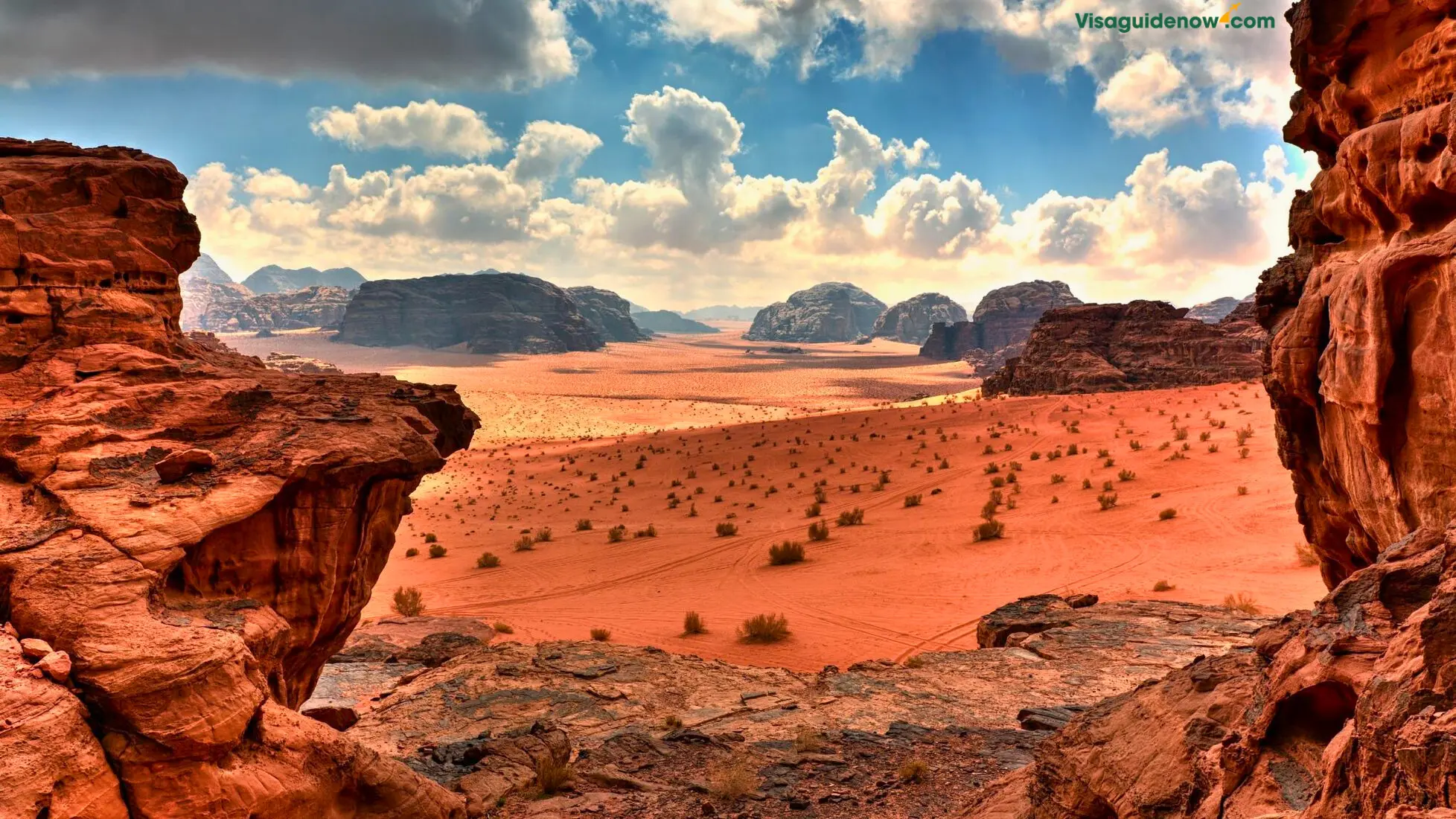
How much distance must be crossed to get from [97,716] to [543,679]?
5.68 m

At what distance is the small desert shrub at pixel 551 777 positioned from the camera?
6.27 meters

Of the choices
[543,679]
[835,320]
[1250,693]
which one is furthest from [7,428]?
[835,320]

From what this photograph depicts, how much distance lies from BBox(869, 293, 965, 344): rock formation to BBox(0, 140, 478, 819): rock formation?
168 metres

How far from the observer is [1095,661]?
8789 mm

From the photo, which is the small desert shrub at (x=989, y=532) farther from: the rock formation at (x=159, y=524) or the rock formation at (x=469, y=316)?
the rock formation at (x=469, y=316)

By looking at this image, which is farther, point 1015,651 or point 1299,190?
point 1015,651

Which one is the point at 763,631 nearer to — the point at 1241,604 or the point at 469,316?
the point at 1241,604

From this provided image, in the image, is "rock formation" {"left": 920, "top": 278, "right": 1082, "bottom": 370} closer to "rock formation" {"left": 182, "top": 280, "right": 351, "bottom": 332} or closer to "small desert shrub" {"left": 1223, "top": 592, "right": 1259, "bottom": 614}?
"small desert shrub" {"left": 1223, "top": 592, "right": 1259, "bottom": 614}

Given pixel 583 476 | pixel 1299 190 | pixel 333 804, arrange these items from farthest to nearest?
pixel 583 476, pixel 1299 190, pixel 333 804

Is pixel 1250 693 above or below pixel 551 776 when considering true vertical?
above

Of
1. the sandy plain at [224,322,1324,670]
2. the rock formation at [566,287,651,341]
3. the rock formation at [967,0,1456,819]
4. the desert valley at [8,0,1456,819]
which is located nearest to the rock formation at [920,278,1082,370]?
the sandy plain at [224,322,1324,670]

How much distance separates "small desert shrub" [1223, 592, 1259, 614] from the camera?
10.1 m

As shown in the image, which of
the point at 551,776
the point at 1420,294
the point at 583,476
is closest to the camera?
the point at 1420,294

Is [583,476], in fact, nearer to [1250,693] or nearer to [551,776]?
[551,776]
